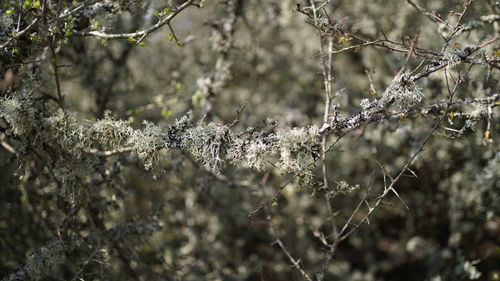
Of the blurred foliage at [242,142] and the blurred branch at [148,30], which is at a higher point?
the blurred branch at [148,30]

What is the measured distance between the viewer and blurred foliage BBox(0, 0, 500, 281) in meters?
2.16

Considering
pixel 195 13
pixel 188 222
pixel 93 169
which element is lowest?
pixel 188 222

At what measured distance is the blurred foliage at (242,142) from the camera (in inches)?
85.0

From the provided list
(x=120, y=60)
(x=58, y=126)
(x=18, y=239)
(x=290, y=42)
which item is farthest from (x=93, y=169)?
(x=290, y=42)

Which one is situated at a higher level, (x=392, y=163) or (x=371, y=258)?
(x=392, y=163)

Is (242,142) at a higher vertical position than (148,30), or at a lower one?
lower

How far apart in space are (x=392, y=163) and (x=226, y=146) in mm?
3692

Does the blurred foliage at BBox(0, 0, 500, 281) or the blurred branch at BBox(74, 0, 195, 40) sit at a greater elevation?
the blurred branch at BBox(74, 0, 195, 40)

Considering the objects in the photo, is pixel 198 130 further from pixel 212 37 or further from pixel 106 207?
pixel 212 37

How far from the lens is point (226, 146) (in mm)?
2059

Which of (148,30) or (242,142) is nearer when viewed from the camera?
(242,142)

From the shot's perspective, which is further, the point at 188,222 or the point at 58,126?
the point at 188,222

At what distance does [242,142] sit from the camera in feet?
6.64

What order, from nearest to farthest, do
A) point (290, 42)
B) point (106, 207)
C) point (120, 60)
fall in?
1. point (106, 207)
2. point (120, 60)
3. point (290, 42)
